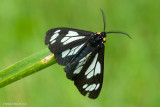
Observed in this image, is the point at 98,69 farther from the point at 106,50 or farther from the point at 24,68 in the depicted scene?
the point at 106,50

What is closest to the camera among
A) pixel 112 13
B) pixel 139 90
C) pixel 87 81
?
pixel 87 81

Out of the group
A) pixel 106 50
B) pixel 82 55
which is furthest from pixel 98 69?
pixel 106 50

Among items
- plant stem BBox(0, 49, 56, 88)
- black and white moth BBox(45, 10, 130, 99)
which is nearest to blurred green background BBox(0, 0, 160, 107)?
black and white moth BBox(45, 10, 130, 99)

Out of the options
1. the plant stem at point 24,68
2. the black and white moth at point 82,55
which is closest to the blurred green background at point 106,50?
the black and white moth at point 82,55

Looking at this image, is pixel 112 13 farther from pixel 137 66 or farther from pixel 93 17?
pixel 137 66

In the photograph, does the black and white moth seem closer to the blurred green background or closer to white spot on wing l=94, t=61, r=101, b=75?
white spot on wing l=94, t=61, r=101, b=75

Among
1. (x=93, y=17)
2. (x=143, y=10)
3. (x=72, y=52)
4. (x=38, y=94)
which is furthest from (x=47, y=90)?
(x=143, y=10)
